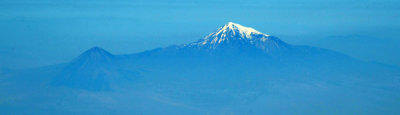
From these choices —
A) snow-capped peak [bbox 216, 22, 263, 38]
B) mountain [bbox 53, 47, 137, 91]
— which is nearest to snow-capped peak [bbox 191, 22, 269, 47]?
snow-capped peak [bbox 216, 22, 263, 38]

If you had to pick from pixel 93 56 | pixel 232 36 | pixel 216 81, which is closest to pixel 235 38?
pixel 232 36

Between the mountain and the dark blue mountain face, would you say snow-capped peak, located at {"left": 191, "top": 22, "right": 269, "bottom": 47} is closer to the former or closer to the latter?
the dark blue mountain face

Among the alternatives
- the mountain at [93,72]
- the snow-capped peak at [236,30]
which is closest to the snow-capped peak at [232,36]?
the snow-capped peak at [236,30]

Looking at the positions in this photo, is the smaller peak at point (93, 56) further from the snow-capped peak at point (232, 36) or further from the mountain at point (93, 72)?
the snow-capped peak at point (232, 36)

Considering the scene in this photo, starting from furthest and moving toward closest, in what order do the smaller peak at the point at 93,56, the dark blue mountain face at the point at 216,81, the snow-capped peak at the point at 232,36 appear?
the snow-capped peak at the point at 232,36 → the smaller peak at the point at 93,56 → the dark blue mountain face at the point at 216,81

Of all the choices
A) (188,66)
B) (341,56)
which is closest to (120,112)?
(188,66)

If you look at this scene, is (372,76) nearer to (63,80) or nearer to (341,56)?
(341,56)

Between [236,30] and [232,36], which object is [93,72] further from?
[236,30]

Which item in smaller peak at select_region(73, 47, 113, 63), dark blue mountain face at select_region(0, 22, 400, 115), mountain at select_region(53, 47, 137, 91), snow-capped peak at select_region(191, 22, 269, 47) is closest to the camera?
dark blue mountain face at select_region(0, 22, 400, 115)
